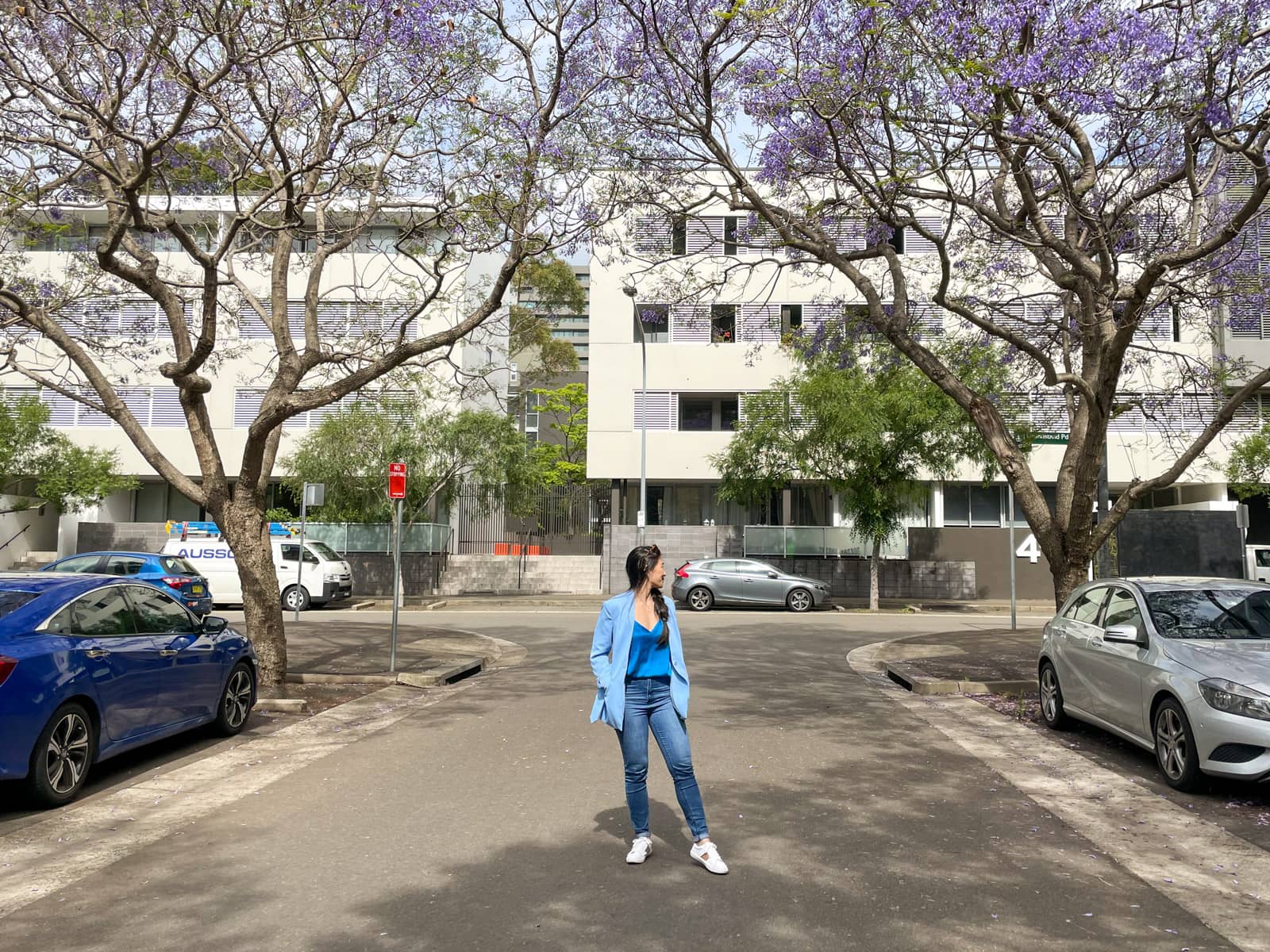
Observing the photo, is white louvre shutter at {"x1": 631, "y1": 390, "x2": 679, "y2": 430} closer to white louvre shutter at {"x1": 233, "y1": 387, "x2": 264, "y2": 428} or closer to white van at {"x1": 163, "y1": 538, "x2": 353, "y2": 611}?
white van at {"x1": 163, "y1": 538, "x2": 353, "y2": 611}

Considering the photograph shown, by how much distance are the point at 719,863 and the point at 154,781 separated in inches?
177

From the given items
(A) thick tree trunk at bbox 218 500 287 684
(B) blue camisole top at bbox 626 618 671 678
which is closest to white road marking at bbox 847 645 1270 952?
(B) blue camisole top at bbox 626 618 671 678

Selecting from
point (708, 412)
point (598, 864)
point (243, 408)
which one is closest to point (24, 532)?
point (243, 408)

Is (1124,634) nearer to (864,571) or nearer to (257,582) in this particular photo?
(257,582)

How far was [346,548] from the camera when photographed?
102ft

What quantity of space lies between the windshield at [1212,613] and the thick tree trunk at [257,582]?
8.74m

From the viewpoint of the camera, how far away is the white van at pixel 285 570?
2462 cm

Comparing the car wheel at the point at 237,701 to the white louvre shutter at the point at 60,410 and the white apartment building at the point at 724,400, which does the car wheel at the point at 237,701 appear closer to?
the white apartment building at the point at 724,400

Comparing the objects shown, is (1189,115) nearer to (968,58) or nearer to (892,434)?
(968,58)

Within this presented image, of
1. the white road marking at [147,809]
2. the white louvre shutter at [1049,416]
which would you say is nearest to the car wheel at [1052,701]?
the white road marking at [147,809]

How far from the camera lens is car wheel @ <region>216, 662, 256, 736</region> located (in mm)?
8719

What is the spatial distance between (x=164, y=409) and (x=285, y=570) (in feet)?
41.6

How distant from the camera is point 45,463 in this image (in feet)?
98.5

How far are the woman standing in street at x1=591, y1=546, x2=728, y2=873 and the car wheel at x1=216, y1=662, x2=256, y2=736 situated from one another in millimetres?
4904
